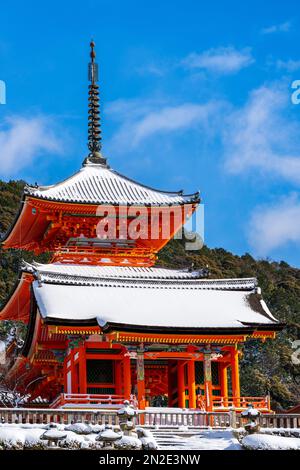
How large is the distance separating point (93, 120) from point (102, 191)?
5072mm

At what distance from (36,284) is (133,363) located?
14.6 ft

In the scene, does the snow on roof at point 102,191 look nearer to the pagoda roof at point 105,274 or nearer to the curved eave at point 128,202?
the curved eave at point 128,202

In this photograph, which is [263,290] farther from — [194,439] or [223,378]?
[194,439]

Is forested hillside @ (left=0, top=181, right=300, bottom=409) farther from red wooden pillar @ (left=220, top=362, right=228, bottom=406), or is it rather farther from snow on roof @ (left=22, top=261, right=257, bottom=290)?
red wooden pillar @ (left=220, top=362, right=228, bottom=406)

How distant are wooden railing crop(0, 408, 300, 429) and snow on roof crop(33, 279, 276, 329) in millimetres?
3658

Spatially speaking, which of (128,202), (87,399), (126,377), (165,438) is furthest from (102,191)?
(165,438)

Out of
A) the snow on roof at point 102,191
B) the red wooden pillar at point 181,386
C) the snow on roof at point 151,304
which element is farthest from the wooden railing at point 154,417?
the snow on roof at point 102,191

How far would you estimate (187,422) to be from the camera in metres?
34.2

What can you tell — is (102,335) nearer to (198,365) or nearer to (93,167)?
(198,365)

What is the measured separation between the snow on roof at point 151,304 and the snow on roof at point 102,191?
183 inches

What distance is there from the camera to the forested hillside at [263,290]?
7056cm

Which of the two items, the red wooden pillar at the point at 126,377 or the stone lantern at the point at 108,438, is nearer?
the stone lantern at the point at 108,438
